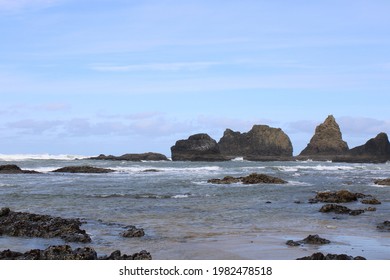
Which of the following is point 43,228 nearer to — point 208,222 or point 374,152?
point 208,222

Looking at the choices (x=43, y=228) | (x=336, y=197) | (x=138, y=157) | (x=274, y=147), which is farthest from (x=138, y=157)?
(x=43, y=228)

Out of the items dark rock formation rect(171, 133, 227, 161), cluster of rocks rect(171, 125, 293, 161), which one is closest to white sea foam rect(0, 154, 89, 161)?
dark rock formation rect(171, 133, 227, 161)

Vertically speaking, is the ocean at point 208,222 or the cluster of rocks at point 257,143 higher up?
the cluster of rocks at point 257,143

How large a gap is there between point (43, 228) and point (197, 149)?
356ft

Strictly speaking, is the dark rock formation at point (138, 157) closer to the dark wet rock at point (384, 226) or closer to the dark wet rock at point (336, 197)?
the dark wet rock at point (336, 197)

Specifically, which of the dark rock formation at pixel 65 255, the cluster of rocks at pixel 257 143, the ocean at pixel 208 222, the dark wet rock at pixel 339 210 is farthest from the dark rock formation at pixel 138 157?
the dark rock formation at pixel 65 255

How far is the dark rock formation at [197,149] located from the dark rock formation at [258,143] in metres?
28.1

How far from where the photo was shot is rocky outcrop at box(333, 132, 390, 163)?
432 feet

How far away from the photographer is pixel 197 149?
409ft

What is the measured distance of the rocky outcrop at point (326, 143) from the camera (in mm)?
147875

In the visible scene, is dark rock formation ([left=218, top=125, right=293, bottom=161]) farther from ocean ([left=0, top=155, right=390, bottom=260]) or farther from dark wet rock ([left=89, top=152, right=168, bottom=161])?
ocean ([left=0, top=155, right=390, bottom=260])
